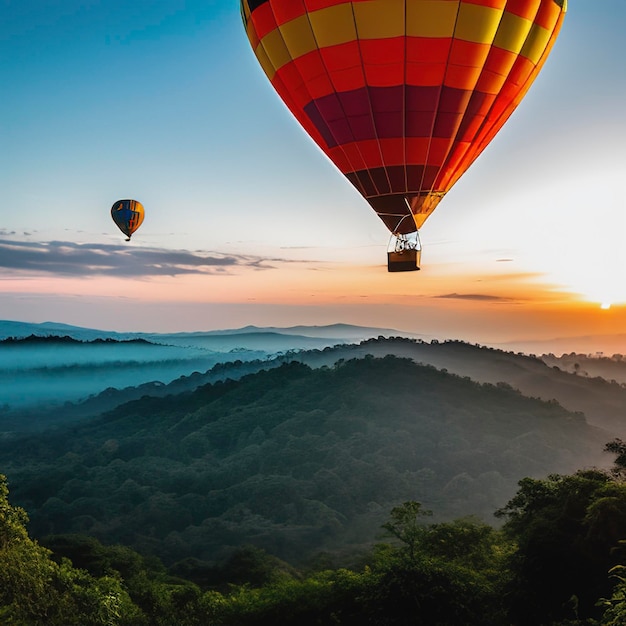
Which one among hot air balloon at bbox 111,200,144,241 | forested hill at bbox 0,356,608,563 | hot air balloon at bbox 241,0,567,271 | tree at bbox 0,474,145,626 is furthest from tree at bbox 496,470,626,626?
forested hill at bbox 0,356,608,563

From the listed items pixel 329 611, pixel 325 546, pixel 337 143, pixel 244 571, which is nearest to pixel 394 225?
pixel 337 143

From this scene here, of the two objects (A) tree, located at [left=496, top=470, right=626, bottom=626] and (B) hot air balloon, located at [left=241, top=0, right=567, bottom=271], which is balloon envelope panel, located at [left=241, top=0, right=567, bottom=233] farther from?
(A) tree, located at [left=496, top=470, right=626, bottom=626]

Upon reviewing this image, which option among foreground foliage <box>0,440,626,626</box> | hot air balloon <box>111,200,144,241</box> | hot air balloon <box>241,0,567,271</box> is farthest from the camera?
hot air balloon <box>111,200,144,241</box>

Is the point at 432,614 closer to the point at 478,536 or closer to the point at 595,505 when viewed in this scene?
the point at 595,505

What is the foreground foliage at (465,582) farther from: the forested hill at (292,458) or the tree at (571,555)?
the forested hill at (292,458)

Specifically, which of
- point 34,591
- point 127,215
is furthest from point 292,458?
point 34,591

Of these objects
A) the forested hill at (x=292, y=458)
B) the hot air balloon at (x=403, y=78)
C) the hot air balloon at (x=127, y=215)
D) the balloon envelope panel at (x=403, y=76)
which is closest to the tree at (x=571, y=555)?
the hot air balloon at (x=403, y=78)
